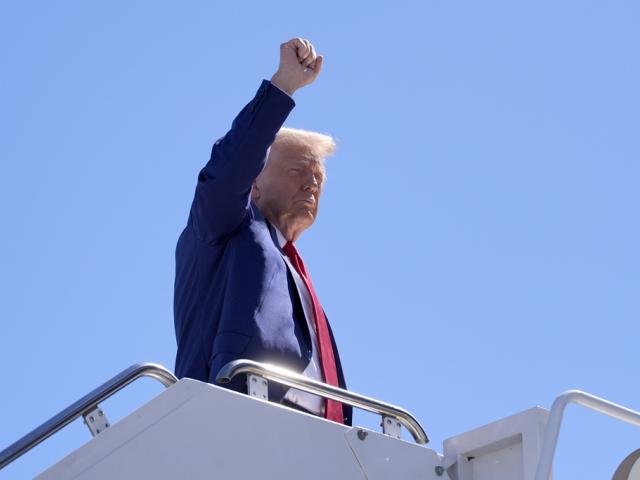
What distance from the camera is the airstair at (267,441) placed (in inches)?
148

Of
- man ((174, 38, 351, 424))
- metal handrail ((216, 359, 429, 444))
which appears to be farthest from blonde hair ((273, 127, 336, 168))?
metal handrail ((216, 359, 429, 444))

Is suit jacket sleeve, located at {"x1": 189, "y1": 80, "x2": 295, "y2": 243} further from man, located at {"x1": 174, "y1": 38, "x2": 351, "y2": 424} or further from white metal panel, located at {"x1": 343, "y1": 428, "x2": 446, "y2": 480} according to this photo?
white metal panel, located at {"x1": 343, "y1": 428, "x2": 446, "y2": 480}

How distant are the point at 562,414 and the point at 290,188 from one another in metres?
2.40

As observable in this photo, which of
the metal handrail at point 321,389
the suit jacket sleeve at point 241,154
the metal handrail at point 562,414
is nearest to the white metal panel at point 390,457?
the metal handrail at point 321,389

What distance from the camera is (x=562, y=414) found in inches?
156

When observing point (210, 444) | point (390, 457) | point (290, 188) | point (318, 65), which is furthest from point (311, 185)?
point (210, 444)

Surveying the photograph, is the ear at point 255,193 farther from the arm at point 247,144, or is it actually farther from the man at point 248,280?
Result: the arm at point 247,144

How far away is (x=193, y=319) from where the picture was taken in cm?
530

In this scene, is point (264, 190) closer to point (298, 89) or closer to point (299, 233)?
point (299, 233)

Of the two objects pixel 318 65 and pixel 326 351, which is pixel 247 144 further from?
pixel 326 351

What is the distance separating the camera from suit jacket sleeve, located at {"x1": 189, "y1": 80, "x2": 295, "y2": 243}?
5082mm

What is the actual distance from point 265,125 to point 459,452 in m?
1.52

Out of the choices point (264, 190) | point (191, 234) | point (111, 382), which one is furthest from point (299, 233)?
point (111, 382)

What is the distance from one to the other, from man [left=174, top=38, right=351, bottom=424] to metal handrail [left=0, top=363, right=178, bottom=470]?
0.78m
